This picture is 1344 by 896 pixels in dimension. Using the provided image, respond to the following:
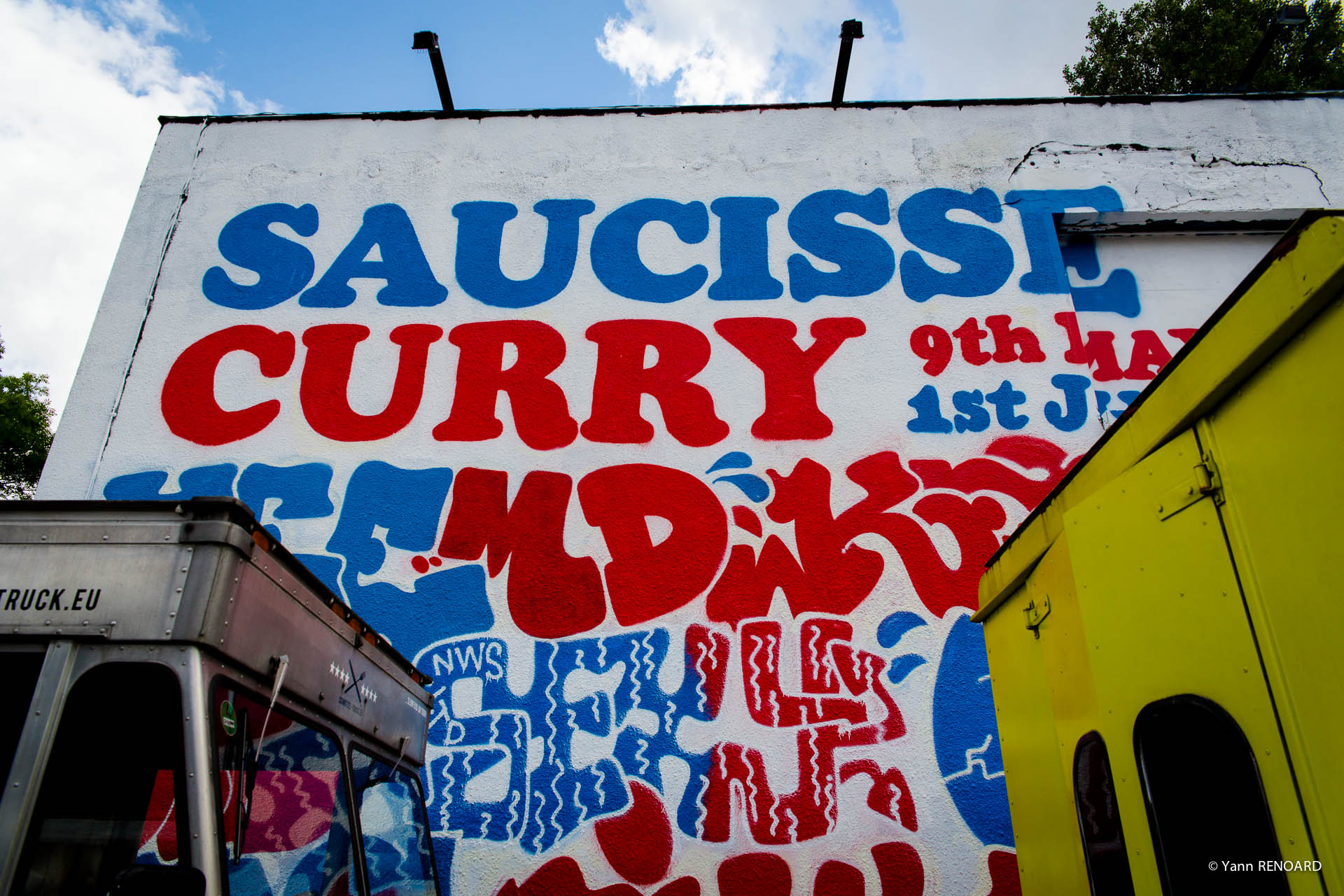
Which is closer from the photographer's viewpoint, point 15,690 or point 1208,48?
point 15,690

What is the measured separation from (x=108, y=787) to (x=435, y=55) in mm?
5999

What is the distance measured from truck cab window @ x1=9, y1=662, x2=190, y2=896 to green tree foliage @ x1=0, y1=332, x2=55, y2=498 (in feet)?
78.9

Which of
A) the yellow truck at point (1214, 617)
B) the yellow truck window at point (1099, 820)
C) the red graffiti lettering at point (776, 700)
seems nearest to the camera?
the yellow truck at point (1214, 617)

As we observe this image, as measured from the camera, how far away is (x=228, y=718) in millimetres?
2025

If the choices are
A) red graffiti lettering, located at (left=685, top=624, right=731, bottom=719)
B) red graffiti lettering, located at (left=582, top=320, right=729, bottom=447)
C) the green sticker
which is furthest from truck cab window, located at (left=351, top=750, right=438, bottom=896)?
red graffiti lettering, located at (left=582, top=320, right=729, bottom=447)

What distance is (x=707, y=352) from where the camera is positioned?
5773 mm

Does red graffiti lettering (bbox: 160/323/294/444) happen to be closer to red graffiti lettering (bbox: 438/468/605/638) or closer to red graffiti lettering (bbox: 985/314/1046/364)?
red graffiti lettering (bbox: 438/468/605/638)

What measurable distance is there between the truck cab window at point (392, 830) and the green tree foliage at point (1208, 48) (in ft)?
44.5

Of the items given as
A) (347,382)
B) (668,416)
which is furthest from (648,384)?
(347,382)

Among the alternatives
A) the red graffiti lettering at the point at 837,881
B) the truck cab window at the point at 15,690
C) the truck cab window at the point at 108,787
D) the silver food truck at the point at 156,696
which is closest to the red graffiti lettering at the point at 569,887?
the red graffiti lettering at the point at 837,881

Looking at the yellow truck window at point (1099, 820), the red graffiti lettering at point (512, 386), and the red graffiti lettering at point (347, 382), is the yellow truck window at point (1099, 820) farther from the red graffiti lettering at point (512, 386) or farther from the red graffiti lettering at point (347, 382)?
the red graffiti lettering at point (347, 382)

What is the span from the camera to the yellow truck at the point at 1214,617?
1.57 m

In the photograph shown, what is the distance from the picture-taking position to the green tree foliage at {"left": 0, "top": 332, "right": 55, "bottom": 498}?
860 inches

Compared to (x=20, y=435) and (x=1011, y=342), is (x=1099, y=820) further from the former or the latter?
(x=20, y=435)
